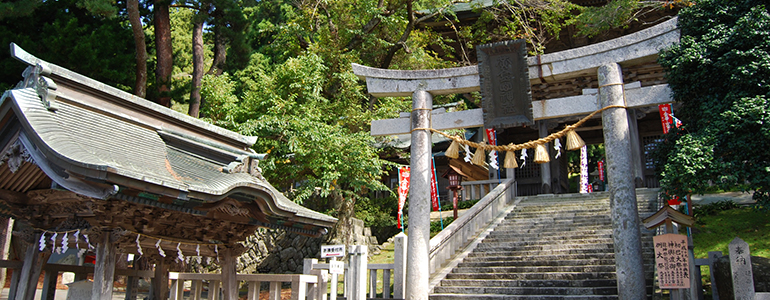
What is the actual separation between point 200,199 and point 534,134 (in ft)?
58.6

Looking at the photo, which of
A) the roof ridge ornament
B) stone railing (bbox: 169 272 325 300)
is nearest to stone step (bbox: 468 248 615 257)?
stone railing (bbox: 169 272 325 300)

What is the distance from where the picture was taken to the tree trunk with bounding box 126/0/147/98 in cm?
1468

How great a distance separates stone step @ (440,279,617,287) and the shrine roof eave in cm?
330

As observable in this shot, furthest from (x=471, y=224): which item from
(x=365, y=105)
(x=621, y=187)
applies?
(x=365, y=105)

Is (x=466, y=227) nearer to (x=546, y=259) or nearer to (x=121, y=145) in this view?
(x=546, y=259)

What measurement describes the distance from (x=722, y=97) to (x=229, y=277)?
853 cm

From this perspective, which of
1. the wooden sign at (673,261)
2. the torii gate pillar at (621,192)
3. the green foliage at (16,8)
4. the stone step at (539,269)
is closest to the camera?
the wooden sign at (673,261)

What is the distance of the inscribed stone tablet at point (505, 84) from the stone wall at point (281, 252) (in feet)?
29.3

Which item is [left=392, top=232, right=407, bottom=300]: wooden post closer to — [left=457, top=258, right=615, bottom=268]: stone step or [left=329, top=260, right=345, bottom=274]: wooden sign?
[left=457, top=258, right=615, bottom=268]: stone step

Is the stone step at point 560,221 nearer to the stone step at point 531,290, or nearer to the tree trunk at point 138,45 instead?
the stone step at point 531,290

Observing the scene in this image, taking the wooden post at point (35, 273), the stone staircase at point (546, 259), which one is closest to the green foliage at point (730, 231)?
the stone staircase at point (546, 259)

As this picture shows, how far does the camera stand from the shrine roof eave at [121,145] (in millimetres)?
6305

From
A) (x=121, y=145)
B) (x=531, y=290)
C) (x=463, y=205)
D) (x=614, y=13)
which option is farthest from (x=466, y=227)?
(x=614, y=13)

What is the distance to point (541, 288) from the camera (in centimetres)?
1012
